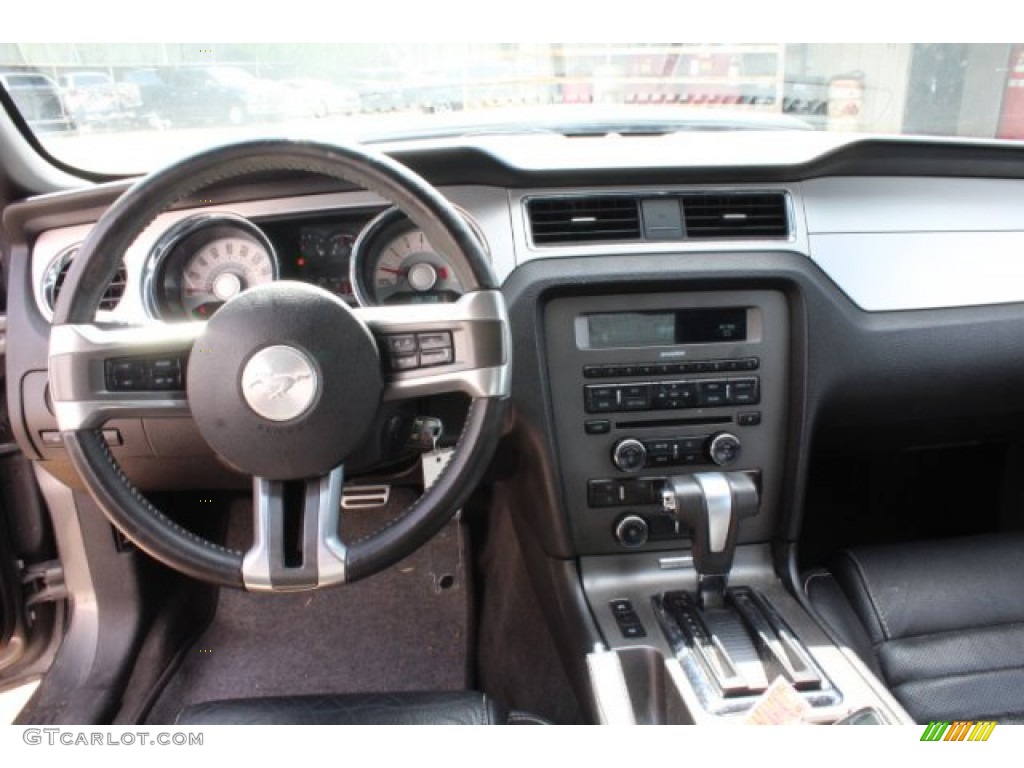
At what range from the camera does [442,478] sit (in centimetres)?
106

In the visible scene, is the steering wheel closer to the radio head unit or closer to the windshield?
the radio head unit

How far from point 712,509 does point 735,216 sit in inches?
21.7

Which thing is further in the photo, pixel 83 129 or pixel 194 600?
pixel 194 600

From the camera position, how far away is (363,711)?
1.24 m

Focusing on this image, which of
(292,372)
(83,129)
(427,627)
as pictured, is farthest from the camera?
(427,627)

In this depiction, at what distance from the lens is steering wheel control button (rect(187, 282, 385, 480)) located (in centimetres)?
101

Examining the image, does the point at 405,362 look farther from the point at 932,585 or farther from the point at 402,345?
the point at 932,585

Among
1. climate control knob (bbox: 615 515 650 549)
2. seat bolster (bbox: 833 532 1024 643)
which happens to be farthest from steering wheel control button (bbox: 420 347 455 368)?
seat bolster (bbox: 833 532 1024 643)

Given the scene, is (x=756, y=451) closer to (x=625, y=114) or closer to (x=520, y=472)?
(x=520, y=472)

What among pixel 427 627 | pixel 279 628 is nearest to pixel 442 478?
pixel 427 627

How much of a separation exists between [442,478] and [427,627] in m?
1.07

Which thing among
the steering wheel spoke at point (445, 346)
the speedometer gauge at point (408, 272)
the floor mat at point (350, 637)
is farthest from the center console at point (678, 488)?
the floor mat at point (350, 637)

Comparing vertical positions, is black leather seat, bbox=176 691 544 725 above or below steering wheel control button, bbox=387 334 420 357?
below

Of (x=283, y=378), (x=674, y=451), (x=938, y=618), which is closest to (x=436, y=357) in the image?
(x=283, y=378)
